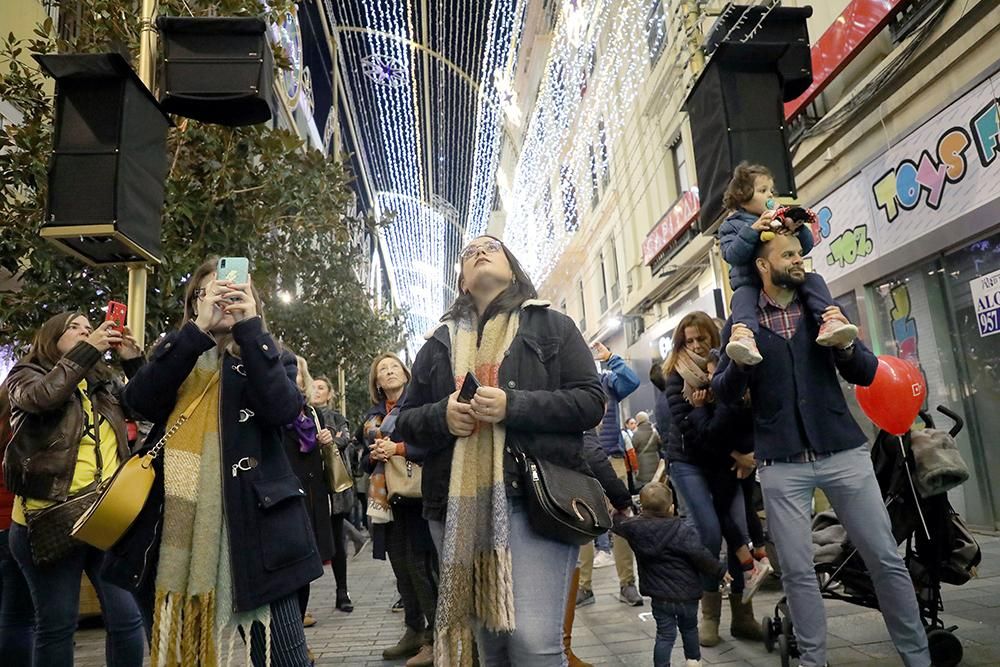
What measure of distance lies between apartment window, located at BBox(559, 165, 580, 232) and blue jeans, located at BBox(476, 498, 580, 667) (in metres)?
21.0

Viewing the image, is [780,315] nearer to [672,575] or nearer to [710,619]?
[672,575]

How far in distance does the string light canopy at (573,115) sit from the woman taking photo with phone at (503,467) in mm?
11378

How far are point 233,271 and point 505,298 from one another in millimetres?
962

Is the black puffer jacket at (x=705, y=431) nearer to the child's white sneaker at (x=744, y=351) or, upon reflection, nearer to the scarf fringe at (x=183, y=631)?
the child's white sneaker at (x=744, y=351)

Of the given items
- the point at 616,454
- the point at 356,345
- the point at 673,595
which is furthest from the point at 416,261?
the point at 673,595

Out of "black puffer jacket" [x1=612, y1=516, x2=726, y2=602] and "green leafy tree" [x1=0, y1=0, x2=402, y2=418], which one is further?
"green leafy tree" [x1=0, y1=0, x2=402, y2=418]

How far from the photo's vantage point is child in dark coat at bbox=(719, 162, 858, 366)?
8.69ft

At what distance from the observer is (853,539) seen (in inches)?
110

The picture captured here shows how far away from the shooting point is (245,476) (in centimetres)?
213

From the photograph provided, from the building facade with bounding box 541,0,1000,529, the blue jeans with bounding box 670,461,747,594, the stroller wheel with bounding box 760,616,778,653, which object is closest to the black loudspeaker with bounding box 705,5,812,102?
the building facade with bounding box 541,0,1000,529

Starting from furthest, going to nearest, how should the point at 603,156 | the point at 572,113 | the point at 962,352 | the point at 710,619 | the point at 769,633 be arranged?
the point at 603,156 → the point at 572,113 → the point at 962,352 → the point at 710,619 → the point at 769,633

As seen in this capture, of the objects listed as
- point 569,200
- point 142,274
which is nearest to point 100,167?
point 142,274

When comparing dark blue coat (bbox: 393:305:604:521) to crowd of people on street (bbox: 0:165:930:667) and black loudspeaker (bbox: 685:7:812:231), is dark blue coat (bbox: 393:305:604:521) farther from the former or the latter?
black loudspeaker (bbox: 685:7:812:231)

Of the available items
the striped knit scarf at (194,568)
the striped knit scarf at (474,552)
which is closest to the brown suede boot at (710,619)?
the striped knit scarf at (474,552)
